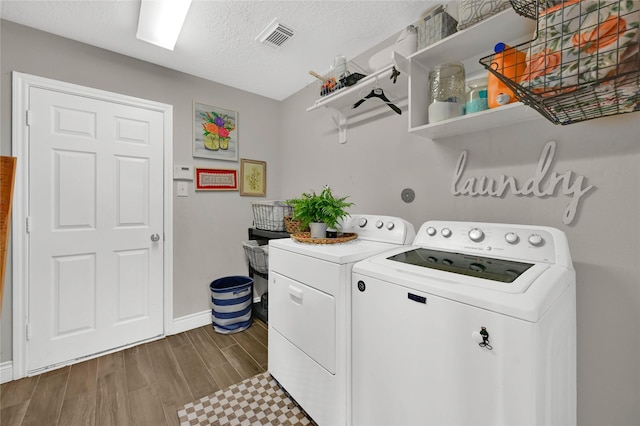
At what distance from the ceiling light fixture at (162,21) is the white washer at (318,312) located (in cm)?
149

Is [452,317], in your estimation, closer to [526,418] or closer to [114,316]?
[526,418]

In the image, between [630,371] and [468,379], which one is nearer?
[468,379]

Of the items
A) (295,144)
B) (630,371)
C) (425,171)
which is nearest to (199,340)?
(295,144)

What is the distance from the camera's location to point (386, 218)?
5.19 ft

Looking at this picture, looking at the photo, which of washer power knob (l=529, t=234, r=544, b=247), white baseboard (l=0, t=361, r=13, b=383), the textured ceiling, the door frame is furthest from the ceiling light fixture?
white baseboard (l=0, t=361, r=13, b=383)

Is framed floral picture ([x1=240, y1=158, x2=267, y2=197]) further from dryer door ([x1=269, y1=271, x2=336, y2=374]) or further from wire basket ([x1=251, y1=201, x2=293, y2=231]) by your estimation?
dryer door ([x1=269, y1=271, x2=336, y2=374])

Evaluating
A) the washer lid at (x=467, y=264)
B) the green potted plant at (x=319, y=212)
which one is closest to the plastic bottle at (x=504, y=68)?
the washer lid at (x=467, y=264)

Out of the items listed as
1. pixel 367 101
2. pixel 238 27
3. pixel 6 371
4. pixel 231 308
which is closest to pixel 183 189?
pixel 231 308

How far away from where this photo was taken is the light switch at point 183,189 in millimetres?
2344

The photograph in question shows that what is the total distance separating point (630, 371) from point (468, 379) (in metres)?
0.80

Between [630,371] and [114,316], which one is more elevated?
[630,371]

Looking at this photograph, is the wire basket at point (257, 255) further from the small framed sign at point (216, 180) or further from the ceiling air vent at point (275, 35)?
the ceiling air vent at point (275, 35)

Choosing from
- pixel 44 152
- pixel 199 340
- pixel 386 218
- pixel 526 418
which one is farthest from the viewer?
pixel 199 340

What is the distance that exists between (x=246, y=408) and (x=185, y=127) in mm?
2230
